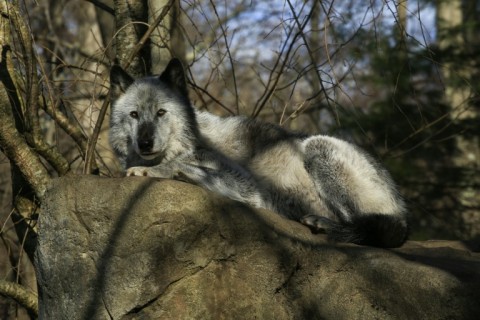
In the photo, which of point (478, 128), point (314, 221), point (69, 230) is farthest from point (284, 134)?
point (478, 128)

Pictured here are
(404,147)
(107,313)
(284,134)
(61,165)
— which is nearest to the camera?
(107,313)

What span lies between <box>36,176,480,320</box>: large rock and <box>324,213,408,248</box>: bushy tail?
530 millimetres

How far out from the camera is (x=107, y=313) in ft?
13.7

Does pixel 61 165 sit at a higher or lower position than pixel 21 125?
lower

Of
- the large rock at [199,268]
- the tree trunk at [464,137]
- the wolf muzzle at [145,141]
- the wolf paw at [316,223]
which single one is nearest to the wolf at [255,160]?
the wolf muzzle at [145,141]

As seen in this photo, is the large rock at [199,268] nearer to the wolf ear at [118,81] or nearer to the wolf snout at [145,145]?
the wolf snout at [145,145]

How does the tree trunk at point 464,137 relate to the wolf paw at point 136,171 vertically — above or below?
above

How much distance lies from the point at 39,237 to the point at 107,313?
77 cm

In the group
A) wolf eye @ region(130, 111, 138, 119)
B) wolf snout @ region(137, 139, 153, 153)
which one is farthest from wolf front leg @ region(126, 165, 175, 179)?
wolf eye @ region(130, 111, 138, 119)

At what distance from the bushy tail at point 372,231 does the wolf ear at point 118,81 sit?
2111 mm

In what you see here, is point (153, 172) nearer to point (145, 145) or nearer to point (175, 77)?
point (145, 145)

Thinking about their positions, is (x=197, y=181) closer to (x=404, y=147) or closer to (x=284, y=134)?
(x=284, y=134)

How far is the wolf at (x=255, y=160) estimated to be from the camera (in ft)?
17.7

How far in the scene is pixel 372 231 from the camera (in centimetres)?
529
